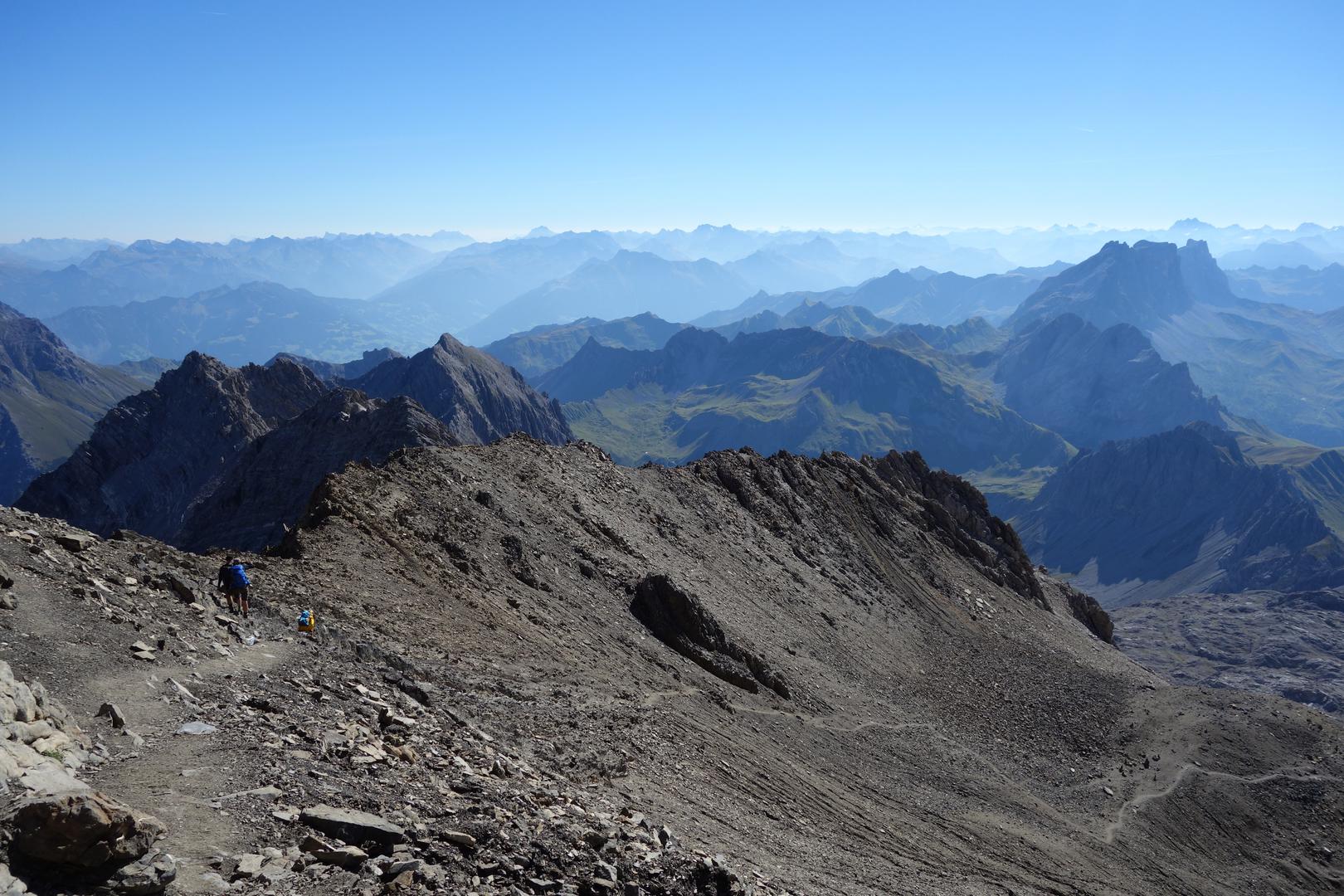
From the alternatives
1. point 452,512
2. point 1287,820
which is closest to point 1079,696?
point 1287,820

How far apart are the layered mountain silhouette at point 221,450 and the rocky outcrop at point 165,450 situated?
144 millimetres

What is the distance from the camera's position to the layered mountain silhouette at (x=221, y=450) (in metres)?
83.9

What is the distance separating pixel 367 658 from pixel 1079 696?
47922 mm

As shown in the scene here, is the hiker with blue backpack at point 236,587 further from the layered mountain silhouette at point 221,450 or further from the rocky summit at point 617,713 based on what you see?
the layered mountain silhouette at point 221,450

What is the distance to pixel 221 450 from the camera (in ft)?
365

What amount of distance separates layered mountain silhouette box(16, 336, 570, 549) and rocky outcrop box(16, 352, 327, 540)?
0.47ft

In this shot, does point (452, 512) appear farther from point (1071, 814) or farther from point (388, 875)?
point (1071, 814)

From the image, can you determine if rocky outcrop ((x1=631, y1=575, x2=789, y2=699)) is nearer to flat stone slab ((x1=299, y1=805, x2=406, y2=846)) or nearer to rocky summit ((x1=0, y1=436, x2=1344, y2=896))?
rocky summit ((x1=0, y1=436, x2=1344, y2=896))

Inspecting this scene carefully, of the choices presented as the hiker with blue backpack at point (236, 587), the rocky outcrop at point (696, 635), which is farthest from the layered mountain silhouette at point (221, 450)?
the hiker with blue backpack at point (236, 587)

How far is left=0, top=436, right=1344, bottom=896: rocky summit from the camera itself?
51.7 ft

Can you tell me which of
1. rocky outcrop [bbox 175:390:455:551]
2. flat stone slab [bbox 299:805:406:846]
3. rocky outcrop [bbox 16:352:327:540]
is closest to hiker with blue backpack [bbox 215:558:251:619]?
flat stone slab [bbox 299:805:406:846]

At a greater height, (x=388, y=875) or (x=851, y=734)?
(x=388, y=875)

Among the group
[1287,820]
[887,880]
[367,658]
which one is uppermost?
[367,658]

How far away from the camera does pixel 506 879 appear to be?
15.3 meters
